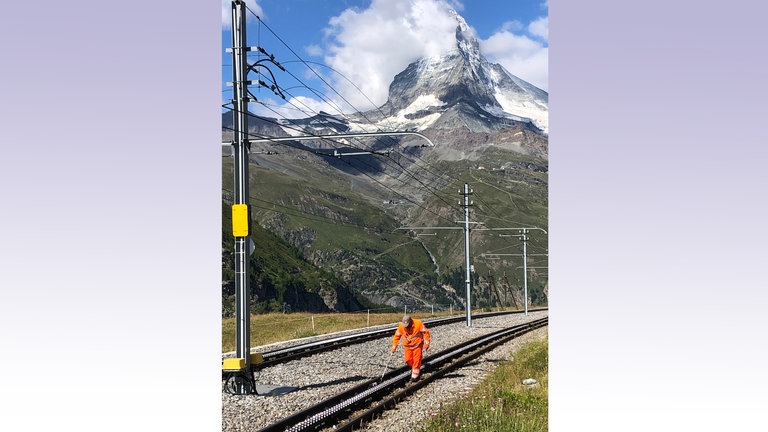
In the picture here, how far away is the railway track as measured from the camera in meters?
7.19

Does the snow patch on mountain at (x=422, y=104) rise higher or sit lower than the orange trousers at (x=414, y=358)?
higher

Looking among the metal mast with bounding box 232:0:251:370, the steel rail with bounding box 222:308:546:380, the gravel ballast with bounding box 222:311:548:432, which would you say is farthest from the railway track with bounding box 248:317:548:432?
the metal mast with bounding box 232:0:251:370

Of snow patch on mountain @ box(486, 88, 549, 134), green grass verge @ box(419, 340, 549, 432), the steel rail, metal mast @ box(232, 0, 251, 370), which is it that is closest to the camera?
green grass verge @ box(419, 340, 549, 432)

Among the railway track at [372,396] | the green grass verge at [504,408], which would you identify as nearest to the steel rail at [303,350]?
the railway track at [372,396]

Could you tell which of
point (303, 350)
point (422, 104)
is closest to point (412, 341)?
point (303, 350)

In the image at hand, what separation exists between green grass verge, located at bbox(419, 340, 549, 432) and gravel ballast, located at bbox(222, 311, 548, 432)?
1.12 ft

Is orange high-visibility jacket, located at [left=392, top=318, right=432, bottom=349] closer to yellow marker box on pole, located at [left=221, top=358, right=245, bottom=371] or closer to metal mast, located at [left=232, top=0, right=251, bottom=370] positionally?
yellow marker box on pole, located at [left=221, top=358, right=245, bottom=371]

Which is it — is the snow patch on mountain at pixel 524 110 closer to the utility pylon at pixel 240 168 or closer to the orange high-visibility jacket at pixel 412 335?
the utility pylon at pixel 240 168

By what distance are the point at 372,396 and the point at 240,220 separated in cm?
261

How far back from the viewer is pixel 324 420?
7.32 m

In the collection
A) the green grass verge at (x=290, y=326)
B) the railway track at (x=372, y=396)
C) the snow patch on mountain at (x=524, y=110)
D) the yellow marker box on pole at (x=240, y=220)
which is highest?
the snow patch on mountain at (x=524, y=110)

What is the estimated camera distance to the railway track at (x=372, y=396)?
23.6 feet

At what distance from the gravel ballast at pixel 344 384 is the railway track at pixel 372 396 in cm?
12

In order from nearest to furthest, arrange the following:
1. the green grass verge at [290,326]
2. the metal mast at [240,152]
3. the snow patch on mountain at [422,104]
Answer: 1. the metal mast at [240,152]
2. the snow patch on mountain at [422,104]
3. the green grass verge at [290,326]
